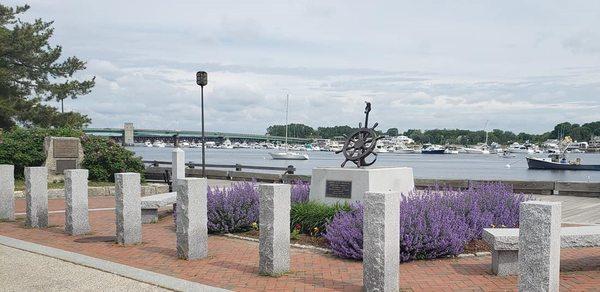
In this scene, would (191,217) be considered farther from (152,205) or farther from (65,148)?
(65,148)

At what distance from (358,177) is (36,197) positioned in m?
6.25

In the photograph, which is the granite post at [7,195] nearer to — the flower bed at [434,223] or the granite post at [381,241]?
the flower bed at [434,223]

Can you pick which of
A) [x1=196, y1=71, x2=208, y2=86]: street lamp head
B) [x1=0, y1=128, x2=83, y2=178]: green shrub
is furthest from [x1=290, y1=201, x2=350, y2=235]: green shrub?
[x1=0, y1=128, x2=83, y2=178]: green shrub

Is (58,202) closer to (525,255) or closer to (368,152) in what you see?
(368,152)

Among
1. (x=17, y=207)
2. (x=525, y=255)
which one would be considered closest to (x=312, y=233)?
(x=525, y=255)

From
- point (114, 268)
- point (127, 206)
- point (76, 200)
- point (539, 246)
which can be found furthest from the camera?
point (76, 200)

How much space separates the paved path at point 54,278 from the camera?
22.6 ft

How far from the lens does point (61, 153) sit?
19984 mm

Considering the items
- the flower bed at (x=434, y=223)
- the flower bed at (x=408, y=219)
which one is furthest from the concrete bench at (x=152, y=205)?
the flower bed at (x=434, y=223)

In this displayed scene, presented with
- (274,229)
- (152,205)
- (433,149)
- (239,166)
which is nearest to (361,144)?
(152,205)

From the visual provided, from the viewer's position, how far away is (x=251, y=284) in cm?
703

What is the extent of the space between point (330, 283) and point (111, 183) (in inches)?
603

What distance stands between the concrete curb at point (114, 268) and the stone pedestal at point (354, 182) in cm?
456

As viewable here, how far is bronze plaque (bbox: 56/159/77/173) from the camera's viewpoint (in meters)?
19.9
